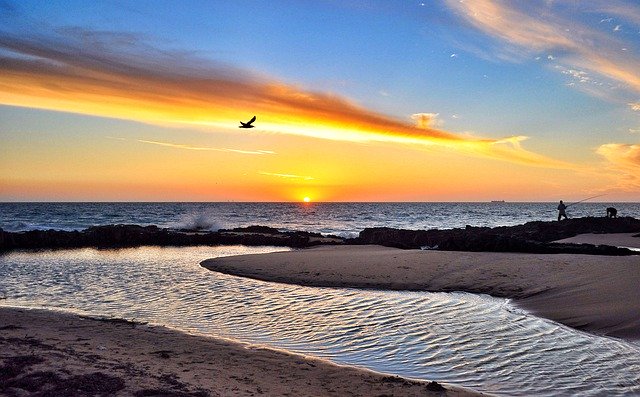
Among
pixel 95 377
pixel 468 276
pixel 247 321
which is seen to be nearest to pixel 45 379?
pixel 95 377

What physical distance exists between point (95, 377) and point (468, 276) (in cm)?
1300

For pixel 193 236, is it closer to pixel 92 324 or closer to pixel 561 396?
pixel 92 324

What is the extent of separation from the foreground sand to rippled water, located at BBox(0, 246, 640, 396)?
0.78 metres

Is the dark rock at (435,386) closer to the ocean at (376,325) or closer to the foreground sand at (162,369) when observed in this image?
the foreground sand at (162,369)

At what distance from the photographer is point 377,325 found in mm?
11172

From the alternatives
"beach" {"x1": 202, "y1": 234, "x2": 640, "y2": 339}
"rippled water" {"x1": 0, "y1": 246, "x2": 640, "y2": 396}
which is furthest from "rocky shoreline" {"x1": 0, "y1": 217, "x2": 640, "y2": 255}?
"rippled water" {"x1": 0, "y1": 246, "x2": 640, "y2": 396}

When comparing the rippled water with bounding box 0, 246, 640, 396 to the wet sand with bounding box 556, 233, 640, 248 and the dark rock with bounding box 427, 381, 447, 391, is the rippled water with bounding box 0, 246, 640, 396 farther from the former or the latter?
the wet sand with bounding box 556, 233, 640, 248

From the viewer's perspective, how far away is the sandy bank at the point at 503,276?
37.9ft

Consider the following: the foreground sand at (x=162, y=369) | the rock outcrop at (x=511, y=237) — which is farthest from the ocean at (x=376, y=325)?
the rock outcrop at (x=511, y=237)

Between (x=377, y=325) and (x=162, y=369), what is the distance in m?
5.22

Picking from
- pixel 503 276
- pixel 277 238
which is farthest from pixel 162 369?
pixel 277 238

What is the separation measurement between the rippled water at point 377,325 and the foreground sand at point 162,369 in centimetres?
78

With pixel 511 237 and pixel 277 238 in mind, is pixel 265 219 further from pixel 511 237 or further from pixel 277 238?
pixel 511 237

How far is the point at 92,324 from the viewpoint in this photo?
429 inches
